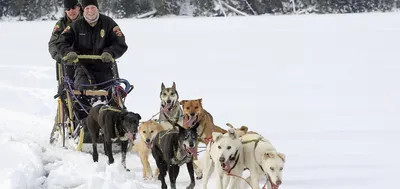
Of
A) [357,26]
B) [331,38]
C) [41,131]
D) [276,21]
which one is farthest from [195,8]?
[41,131]

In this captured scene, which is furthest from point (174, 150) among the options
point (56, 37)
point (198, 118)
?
point (56, 37)

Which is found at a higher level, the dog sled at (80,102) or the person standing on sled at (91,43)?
the person standing on sled at (91,43)

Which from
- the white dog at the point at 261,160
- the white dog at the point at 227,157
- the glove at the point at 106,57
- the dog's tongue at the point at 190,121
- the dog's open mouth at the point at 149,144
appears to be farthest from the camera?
the glove at the point at 106,57

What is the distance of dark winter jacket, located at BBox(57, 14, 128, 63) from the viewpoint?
21.7 feet

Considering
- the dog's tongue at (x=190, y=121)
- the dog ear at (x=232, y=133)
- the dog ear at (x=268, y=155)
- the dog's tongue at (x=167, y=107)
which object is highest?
the dog ear at (x=232, y=133)

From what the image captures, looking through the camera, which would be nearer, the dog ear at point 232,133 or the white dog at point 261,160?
the white dog at point 261,160

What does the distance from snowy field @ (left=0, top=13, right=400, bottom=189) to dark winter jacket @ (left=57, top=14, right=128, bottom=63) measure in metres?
1.07

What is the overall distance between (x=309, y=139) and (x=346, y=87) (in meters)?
4.82

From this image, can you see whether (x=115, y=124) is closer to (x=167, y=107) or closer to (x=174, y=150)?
(x=167, y=107)

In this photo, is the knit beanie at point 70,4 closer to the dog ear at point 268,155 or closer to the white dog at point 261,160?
the white dog at point 261,160

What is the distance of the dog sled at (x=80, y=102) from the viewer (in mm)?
6352

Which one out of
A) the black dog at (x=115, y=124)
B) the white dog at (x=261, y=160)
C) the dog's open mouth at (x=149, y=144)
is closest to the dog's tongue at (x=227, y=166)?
the white dog at (x=261, y=160)

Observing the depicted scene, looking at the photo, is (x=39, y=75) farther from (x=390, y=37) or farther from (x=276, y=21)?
(x=276, y=21)

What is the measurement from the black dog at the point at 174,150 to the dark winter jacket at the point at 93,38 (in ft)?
6.15
